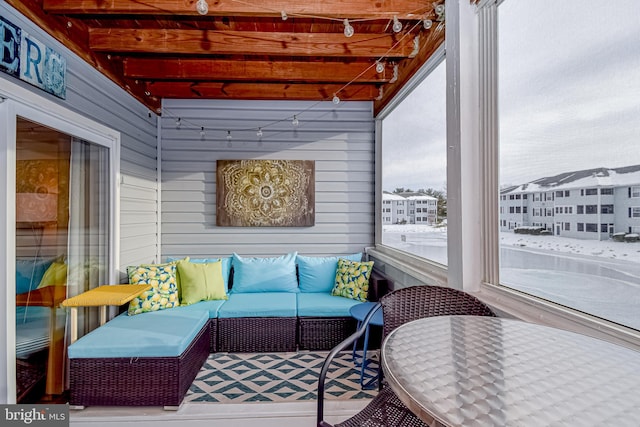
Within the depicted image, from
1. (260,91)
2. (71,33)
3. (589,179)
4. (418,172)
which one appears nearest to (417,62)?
(418,172)

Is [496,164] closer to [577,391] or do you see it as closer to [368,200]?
[577,391]

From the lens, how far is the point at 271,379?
294 cm

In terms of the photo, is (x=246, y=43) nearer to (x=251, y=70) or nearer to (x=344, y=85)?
(x=251, y=70)

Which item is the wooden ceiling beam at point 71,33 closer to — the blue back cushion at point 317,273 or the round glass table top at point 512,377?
the blue back cushion at point 317,273

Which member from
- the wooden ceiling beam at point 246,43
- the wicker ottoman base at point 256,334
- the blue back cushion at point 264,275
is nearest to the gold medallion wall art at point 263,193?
the blue back cushion at point 264,275

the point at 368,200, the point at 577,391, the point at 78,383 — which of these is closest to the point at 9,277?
the point at 78,383

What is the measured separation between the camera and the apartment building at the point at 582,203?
1.24 metres

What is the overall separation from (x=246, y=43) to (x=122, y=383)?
292cm

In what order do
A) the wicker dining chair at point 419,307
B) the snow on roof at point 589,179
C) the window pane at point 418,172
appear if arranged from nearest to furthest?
1. the snow on roof at point 589,179
2. the wicker dining chair at point 419,307
3. the window pane at point 418,172

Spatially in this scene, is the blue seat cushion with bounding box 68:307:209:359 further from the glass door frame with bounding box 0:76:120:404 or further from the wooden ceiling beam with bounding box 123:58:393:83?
the wooden ceiling beam with bounding box 123:58:393:83

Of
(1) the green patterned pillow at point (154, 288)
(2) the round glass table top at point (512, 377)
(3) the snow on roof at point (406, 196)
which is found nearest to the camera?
(2) the round glass table top at point (512, 377)

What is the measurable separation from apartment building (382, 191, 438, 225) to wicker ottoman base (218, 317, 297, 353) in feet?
5.18

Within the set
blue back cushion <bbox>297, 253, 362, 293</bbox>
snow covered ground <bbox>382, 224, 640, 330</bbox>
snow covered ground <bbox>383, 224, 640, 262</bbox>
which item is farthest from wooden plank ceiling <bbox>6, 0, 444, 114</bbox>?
blue back cushion <bbox>297, 253, 362, 293</bbox>

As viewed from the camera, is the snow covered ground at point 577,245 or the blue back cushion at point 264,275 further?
the blue back cushion at point 264,275
